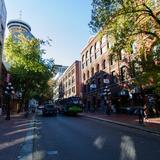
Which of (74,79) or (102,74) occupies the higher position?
(74,79)

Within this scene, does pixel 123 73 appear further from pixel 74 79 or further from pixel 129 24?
pixel 74 79

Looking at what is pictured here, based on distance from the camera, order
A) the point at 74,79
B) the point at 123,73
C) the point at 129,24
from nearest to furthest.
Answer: the point at 129,24, the point at 123,73, the point at 74,79

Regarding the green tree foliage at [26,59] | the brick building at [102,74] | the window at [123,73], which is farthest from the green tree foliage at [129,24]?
the green tree foliage at [26,59]

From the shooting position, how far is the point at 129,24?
19.4 metres

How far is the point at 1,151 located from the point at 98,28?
44.9 feet

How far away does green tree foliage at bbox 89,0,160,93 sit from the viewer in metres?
19.0

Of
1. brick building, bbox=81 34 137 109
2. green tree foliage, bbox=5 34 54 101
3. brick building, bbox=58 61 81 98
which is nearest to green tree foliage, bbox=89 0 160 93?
brick building, bbox=81 34 137 109

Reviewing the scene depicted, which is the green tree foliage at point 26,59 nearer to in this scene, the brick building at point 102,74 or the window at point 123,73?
the brick building at point 102,74

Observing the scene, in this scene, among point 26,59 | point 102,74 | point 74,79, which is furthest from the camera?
point 74,79

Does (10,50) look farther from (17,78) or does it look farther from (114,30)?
(114,30)

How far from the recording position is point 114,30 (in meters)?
20.4

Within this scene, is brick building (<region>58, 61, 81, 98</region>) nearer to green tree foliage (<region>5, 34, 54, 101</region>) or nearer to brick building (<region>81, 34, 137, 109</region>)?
brick building (<region>81, 34, 137, 109</region>)

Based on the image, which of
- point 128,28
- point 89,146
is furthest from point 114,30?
point 89,146

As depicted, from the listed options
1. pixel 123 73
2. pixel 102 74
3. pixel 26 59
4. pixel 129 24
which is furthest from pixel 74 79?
pixel 129 24
